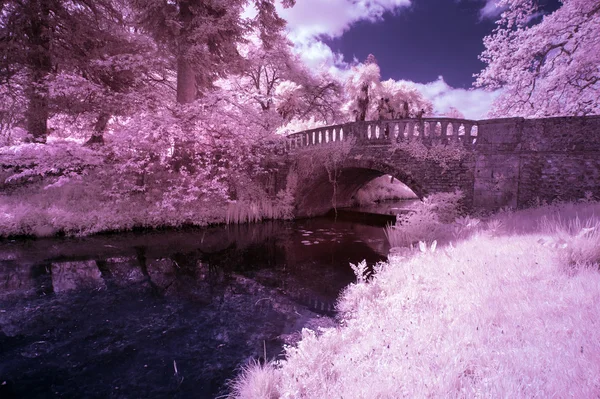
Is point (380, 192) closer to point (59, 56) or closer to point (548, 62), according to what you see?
point (548, 62)

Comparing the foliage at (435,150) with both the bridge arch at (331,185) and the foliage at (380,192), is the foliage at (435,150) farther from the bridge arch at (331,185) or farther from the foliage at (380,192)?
the foliage at (380,192)

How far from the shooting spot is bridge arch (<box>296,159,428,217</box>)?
12281 mm

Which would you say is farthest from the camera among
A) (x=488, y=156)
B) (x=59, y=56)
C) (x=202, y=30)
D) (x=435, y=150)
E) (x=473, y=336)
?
(x=59, y=56)

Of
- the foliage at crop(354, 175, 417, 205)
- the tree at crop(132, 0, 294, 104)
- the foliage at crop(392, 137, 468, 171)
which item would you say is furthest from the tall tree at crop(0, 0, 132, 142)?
the foliage at crop(354, 175, 417, 205)

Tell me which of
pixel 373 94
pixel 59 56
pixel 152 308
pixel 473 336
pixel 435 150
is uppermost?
pixel 373 94

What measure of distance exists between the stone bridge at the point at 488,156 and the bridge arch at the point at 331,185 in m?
0.09

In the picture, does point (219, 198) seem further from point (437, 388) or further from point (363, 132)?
point (437, 388)

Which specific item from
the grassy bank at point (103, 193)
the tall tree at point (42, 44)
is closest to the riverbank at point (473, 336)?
the grassy bank at point (103, 193)

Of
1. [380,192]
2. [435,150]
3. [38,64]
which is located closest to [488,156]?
[435,150]

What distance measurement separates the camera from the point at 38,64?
12422 millimetres

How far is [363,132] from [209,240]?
7.20m

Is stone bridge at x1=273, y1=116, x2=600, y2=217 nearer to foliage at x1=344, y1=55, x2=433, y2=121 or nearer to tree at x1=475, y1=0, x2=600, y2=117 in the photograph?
tree at x1=475, y1=0, x2=600, y2=117

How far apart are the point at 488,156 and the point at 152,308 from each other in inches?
379

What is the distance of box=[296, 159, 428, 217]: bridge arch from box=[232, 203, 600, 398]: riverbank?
709 cm
